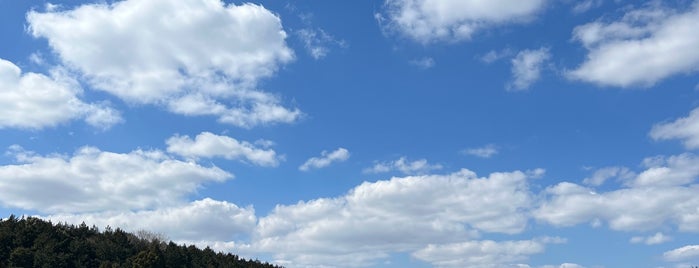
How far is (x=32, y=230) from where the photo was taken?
7444 cm

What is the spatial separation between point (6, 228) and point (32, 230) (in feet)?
8.84

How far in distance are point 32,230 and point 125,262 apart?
1102cm

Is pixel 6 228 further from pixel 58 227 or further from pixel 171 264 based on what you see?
pixel 171 264

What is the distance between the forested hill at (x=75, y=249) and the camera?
69.6 meters

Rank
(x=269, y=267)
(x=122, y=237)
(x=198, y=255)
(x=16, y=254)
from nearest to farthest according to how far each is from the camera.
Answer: (x=16, y=254) → (x=122, y=237) → (x=198, y=255) → (x=269, y=267)

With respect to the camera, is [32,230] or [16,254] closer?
[16,254]

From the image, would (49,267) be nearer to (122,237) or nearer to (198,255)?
(122,237)

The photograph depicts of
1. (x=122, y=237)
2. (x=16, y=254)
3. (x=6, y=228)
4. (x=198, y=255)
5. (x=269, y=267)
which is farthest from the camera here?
(x=269, y=267)

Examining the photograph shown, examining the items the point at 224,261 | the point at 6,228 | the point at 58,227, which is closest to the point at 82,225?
the point at 58,227

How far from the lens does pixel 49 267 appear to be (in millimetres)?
68625

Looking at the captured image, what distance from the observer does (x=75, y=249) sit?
73.6 meters

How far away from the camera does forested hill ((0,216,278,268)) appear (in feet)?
228

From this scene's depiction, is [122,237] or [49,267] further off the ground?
[122,237]

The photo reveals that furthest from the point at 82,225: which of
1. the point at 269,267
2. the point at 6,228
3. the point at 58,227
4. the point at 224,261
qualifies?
the point at 269,267
